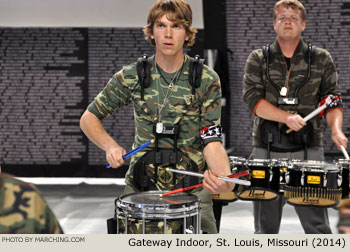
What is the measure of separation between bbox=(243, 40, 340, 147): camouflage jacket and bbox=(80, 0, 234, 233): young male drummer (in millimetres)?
1047

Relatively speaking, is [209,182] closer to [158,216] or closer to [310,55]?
[158,216]

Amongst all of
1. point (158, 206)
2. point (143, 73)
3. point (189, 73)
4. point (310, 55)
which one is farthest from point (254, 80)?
point (158, 206)

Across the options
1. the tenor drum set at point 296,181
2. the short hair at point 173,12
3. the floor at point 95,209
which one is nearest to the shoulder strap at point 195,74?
the short hair at point 173,12

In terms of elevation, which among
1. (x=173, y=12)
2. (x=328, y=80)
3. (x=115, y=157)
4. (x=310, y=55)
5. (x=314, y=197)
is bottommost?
(x=314, y=197)

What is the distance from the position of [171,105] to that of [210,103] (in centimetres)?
17

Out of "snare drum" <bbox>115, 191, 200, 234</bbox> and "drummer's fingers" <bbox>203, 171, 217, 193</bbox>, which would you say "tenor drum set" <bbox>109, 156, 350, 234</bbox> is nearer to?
"drummer's fingers" <bbox>203, 171, 217, 193</bbox>

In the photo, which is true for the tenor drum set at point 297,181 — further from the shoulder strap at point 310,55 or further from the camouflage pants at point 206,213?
the camouflage pants at point 206,213

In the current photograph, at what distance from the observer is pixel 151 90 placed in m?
2.57

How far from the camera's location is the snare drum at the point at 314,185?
3207 millimetres

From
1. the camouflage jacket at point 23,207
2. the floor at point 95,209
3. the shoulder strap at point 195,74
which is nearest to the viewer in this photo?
the camouflage jacket at point 23,207

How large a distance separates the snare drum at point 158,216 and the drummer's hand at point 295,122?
1354 mm

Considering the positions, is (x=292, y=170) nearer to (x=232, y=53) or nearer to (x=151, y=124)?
(x=151, y=124)

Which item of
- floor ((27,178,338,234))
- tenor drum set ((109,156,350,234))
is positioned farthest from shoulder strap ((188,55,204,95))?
floor ((27,178,338,234))

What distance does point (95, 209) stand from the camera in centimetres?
564
